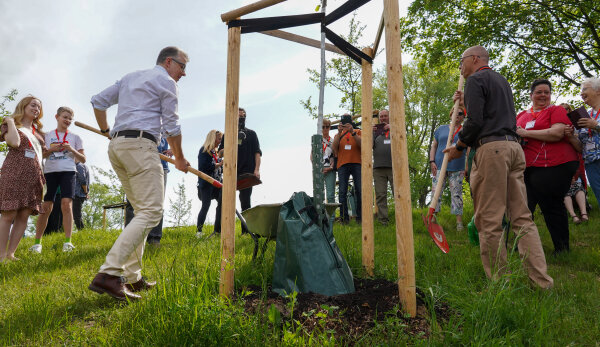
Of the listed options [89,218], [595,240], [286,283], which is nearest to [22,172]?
[286,283]

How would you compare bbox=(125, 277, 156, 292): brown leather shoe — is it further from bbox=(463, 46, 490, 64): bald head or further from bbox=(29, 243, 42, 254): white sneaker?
bbox=(463, 46, 490, 64): bald head

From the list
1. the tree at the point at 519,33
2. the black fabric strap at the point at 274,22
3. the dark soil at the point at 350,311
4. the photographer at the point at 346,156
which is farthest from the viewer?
the tree at the point at 519,33

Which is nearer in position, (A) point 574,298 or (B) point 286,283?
(B) point 286,283

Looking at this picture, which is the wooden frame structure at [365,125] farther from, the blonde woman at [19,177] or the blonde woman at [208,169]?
the blonde woman at [208,169]

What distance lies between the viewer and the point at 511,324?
2.21 meters

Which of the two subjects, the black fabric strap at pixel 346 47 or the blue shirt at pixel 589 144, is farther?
the blue shirt at pixel 589 144

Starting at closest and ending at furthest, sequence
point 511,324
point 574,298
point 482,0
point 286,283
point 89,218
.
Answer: point 511,324
point 286,283
point 574,298
point 482,0
point 89,218

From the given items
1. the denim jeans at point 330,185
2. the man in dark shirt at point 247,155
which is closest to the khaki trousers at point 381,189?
the denim jeans at point 330,185

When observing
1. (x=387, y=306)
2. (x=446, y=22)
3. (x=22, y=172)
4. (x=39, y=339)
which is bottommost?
(x=39, y=339)

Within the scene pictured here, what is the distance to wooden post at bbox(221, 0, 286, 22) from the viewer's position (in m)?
2.66

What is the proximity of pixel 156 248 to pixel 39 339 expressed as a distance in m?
2.85

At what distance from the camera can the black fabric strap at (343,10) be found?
2.83 metres

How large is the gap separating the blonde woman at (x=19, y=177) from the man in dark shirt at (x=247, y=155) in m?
2.87

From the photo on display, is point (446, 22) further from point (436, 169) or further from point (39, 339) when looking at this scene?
point (39, 339)
